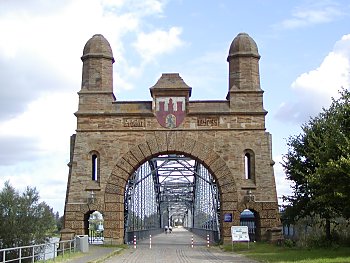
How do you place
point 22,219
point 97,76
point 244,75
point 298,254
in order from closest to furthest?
point 298,254, point 244,75, point 97,76, point 22,219

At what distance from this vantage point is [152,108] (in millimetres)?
31406

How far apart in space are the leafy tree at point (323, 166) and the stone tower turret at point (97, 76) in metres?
10.9

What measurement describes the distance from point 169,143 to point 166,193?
59.9 metres

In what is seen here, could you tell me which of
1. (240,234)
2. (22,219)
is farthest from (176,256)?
(22,219)

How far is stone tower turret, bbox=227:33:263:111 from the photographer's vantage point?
3144cm

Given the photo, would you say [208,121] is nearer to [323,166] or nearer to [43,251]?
[323,166]

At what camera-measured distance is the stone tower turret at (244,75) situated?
31.4 meters

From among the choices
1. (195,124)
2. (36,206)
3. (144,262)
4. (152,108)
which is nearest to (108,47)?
(152,108)

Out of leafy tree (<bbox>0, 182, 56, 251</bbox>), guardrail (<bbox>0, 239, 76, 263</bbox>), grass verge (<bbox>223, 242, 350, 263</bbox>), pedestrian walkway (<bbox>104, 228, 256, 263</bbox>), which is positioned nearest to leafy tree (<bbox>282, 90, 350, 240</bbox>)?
grass verge (<bbox>223, 242, 350, 263</bbox>)

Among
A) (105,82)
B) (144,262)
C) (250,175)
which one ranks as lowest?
(144,262)

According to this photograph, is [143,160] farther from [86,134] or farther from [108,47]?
[108,47]

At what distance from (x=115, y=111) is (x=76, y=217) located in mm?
6132

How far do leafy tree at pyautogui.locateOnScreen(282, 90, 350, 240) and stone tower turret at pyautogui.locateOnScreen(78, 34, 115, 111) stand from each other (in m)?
10.9

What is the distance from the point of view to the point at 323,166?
2075 cm
